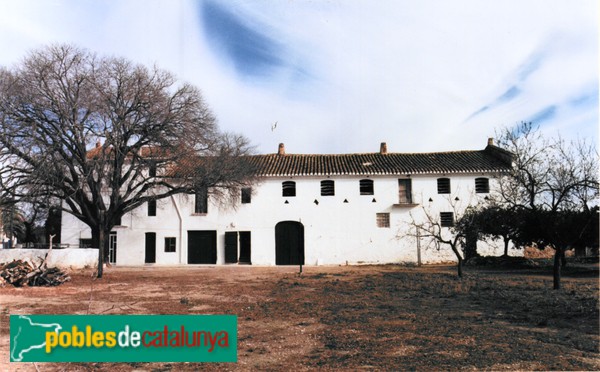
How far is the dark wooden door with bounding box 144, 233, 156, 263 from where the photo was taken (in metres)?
27.1

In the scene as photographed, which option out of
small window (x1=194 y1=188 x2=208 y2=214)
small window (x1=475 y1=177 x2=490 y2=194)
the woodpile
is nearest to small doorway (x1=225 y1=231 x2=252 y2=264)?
small window (x1=194 y1=188 x2=208 y2=214)

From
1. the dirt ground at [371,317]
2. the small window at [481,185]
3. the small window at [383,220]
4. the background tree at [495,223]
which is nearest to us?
the dirt ground at [371,317]

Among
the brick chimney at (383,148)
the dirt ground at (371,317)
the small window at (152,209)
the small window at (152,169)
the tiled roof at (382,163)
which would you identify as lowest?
the dirt ground at (371,317)

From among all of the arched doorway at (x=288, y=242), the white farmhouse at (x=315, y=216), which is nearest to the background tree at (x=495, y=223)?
the white farmhouse at (x=315, y=216)

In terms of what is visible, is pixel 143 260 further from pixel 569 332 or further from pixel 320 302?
pixel 569 332

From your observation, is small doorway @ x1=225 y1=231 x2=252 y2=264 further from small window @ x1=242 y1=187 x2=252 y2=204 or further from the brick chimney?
the brick chimney

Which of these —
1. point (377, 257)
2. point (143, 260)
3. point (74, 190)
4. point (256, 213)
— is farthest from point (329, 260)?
point (74, 190)

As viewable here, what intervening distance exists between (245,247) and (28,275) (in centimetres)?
1352

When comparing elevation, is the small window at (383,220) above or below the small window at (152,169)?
below

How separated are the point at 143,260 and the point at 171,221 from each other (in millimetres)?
3016

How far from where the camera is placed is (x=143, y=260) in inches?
1062
